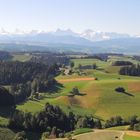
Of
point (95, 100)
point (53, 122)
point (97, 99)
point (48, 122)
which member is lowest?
point (95, 100)

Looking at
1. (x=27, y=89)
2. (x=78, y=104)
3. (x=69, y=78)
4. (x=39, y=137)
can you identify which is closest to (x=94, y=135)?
(x=39, y=137)

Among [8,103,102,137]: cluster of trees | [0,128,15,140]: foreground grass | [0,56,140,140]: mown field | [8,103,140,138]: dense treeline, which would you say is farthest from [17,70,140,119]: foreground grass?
[0,128,15,140]: foreground grass

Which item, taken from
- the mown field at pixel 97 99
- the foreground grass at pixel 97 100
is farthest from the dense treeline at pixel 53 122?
the mown field at pixel 97 99

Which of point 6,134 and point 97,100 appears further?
point 97,100

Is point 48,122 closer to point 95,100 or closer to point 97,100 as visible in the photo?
point 97,100

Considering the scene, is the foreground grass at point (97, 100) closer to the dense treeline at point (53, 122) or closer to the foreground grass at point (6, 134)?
the dense treeline at point (53, 122)

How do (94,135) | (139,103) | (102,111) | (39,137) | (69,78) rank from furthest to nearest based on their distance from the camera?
1. (69,78)
2. (139,103)
3. (102,111)
4. (39,137)
5. (94,135)

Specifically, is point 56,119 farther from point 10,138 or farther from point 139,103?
point 139,103

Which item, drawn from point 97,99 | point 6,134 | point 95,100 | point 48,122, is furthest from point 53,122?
point 97,99
